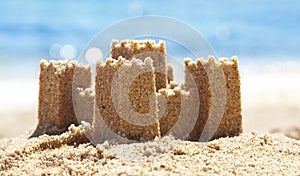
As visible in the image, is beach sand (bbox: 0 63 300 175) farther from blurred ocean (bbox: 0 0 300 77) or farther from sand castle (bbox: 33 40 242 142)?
blurred ocean (bbox: 0 0 300 77)

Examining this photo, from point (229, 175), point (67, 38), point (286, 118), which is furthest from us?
point (67, 38)

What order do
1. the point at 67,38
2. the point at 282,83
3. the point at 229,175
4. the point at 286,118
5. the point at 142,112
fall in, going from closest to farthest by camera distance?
the point at 229,175, the point at 142,112, the point at 286,118, the point at 282,83, the point at 67,38

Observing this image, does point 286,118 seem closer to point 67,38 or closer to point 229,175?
point 229,175

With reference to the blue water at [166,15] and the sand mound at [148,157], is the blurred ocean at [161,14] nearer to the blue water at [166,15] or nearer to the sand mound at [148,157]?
the blue water at [166,15]

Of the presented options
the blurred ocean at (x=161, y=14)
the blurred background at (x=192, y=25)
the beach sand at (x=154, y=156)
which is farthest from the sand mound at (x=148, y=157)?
the blurred ocean at (x=161, y=14)

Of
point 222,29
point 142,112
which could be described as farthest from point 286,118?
point 222,29

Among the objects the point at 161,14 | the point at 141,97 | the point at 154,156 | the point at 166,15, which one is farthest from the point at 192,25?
the point at 154,156
